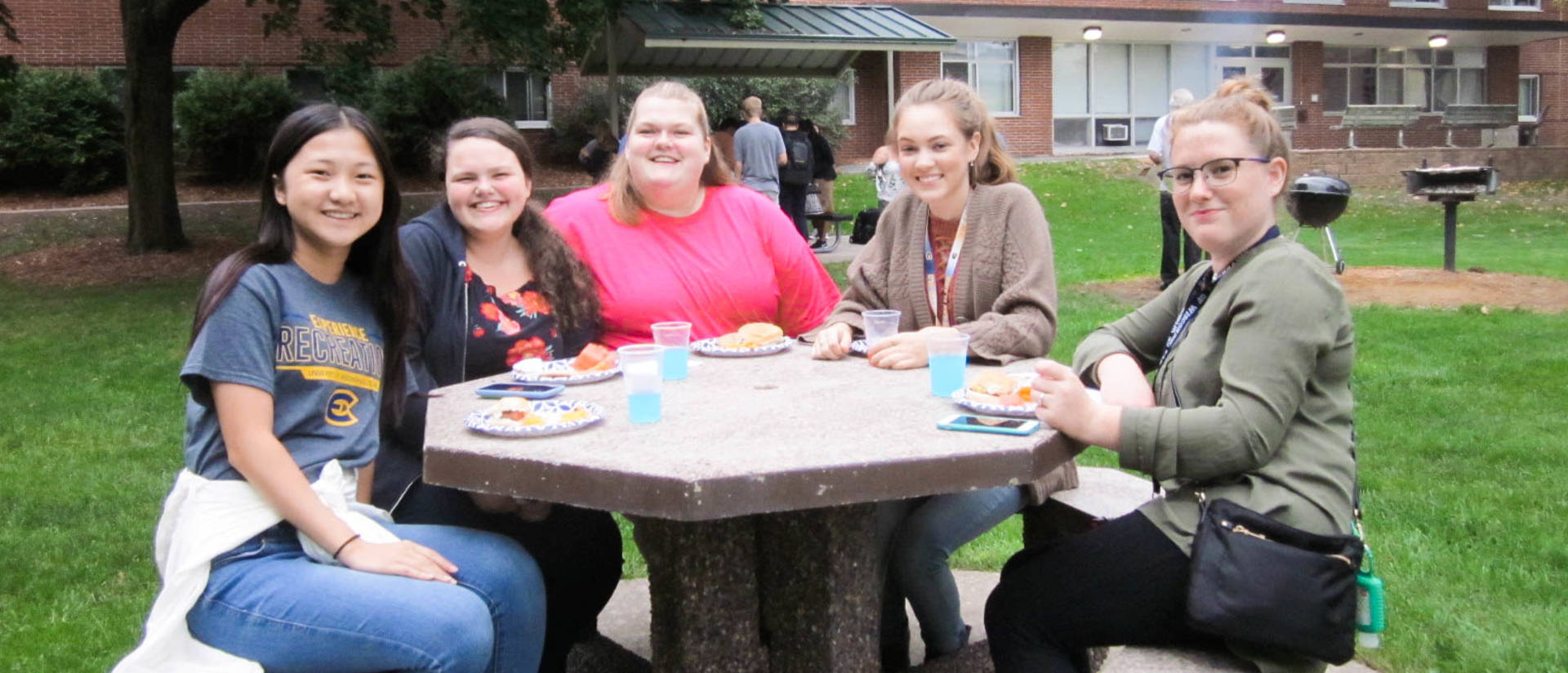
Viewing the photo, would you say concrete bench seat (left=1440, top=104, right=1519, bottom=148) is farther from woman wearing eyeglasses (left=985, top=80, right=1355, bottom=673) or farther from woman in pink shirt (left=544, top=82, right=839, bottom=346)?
woman wearing eyeglasses (left=985, top=80, right=1355, bottom=673)

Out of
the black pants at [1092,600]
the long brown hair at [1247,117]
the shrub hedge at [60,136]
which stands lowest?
the black pants at [1092,600]

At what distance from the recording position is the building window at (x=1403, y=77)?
105 feet

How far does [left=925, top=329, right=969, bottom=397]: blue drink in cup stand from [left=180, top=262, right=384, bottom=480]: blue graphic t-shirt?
1.23 metres

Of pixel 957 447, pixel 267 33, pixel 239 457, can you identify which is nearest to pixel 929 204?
pixel 957 447

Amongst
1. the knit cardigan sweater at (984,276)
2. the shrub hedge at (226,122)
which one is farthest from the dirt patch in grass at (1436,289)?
the shrub hedge at (226,122)

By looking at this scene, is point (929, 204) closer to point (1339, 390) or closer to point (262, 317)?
point (1339, 390)

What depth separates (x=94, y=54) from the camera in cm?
2183

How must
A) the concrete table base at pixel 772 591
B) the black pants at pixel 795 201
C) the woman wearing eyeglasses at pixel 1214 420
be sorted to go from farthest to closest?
the black pants at pixel 795 201 < the concrete table base at pixel 772 591 < the woman wearing eyeglasses at pixel 1214 420

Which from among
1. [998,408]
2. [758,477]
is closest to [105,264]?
[998,408]

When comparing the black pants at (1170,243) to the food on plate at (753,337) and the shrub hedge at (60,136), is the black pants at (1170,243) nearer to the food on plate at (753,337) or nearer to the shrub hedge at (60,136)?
the food on plate at (753,337)

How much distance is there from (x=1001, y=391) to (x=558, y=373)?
3.66 ft

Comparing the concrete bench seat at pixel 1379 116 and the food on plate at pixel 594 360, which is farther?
the concrete bench seat at pixel 1379 116

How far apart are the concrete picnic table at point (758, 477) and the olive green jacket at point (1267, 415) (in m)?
0.22

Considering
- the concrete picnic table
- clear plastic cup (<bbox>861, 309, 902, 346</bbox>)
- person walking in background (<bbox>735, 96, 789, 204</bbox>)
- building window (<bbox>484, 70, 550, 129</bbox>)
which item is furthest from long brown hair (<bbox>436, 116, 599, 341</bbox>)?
building window (<bbox>484, 70, 550, 129</bbox>)
